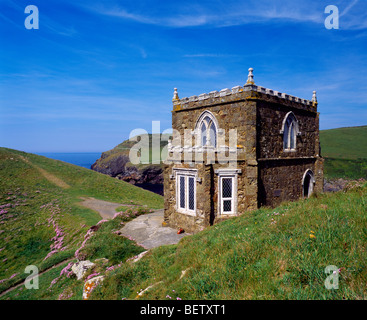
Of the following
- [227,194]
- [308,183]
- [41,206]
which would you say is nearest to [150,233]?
[227,194]

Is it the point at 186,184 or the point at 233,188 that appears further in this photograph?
the point at 186,184

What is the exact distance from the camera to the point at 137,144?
317 ft

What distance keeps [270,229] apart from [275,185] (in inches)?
390

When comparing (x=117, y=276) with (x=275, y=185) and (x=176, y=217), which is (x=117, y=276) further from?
(x=275, y=185)

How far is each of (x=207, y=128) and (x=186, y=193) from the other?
5452 mm

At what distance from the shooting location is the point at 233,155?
13.5m

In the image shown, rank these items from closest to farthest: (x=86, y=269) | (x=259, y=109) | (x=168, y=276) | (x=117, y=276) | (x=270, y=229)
Answer: (x=168, y=276) < (x=270, y=229) < (x=117, y=276) < (x=86, y=269) < (x=259, y=109)

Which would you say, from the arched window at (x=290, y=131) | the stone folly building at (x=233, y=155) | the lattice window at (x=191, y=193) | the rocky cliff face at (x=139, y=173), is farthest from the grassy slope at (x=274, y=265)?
the rocky cliff face at (x=139, y=173)

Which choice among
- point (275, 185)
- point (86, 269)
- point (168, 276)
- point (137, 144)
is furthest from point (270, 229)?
point (137, 144)

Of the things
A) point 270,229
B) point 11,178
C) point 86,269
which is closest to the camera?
point 270,229

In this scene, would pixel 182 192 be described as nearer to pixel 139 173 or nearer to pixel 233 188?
pixel 233 188

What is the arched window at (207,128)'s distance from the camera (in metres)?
15.8

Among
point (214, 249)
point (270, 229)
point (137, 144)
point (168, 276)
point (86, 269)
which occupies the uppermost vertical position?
point (137, 144)

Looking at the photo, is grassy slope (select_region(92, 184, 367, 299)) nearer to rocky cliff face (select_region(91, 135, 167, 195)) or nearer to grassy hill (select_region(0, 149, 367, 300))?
grassy hill (select_region(0, 149, 367, 300))
